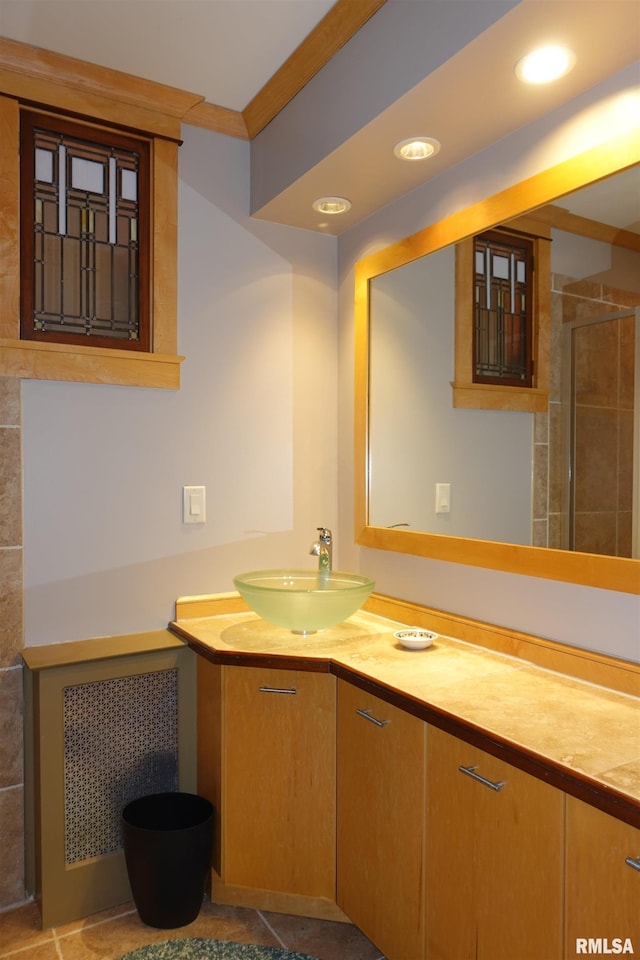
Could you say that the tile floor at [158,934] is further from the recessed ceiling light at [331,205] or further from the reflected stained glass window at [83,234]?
the recessed ceiling light at [331,205]

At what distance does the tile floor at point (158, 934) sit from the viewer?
191 centimetres

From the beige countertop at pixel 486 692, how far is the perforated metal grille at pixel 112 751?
249 millimetres

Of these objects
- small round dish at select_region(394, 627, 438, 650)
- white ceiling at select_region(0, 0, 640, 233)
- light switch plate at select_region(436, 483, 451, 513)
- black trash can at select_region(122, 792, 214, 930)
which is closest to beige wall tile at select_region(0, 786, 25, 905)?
black trash can at select_region(122, 792, 214, 930)

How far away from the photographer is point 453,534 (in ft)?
6.91

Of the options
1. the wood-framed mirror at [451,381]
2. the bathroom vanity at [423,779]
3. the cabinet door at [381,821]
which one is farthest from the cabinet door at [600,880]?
the wood-framed mirror at [451,381]

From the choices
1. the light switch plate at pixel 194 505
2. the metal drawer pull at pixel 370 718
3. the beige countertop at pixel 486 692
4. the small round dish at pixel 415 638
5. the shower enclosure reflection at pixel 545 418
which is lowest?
the metal drawer pull at pixel 370 718

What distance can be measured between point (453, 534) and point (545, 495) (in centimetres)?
39

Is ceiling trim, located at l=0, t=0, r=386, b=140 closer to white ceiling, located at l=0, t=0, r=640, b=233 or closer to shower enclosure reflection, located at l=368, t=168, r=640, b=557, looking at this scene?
white ceiling, located at l=0, t=0, r=640, b=233

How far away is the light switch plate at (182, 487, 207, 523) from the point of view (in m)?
2.39

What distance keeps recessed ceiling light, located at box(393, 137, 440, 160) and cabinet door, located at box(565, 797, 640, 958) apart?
1.68m

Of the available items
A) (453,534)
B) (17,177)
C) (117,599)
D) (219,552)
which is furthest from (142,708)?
(17,177)

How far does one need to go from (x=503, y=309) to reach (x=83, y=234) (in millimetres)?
1340

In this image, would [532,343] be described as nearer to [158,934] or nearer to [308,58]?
[308,58]

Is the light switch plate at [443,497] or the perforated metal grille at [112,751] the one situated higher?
the light switch plate at [443,497]
